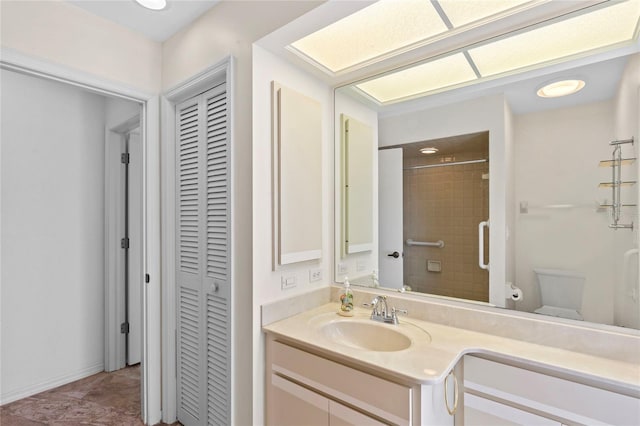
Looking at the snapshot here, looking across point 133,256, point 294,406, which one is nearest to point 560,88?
point 294,406

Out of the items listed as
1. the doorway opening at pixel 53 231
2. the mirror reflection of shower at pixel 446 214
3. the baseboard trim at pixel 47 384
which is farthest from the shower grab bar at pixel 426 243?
the baseboard trim at pixel 47 384

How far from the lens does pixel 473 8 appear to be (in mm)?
1330

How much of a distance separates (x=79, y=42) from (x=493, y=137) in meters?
2.17

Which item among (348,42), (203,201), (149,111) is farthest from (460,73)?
(149,111)

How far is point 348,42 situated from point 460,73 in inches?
23.3

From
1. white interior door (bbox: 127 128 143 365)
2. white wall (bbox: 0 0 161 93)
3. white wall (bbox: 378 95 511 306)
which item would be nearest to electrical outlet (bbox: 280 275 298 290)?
white wall (bbox: 378 95 511 306)

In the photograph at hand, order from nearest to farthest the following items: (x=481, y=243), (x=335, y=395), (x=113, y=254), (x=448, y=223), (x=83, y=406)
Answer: (x=335, y=395), (x=481, y=243), (x=448, y=223), (x=83, y=406), (x=113, y=254)

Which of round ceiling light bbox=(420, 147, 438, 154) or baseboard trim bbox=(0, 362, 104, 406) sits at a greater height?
round ceiling light bbox=(420, 147, 438, 154)

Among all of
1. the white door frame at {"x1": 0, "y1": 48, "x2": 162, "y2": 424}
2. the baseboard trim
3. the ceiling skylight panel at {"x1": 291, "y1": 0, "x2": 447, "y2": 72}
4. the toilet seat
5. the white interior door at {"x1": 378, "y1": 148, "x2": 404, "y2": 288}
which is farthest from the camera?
the baseboard trim

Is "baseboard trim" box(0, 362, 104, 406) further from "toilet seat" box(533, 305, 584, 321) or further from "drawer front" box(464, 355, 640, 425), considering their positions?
"toilet seat" box(533, 305, 584, 321)

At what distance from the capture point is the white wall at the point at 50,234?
2244mm

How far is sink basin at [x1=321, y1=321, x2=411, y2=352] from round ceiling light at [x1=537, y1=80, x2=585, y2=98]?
1.20 meters

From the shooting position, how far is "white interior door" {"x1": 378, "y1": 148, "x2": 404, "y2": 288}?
176cm

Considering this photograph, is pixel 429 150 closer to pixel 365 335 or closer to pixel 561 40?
pixel 561 40
